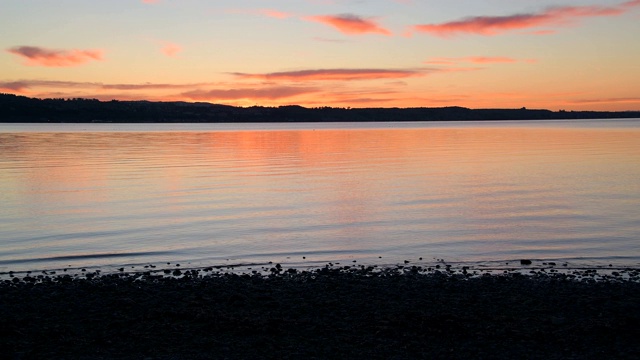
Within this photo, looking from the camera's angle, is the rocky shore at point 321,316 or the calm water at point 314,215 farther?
the calm water at point 314,215

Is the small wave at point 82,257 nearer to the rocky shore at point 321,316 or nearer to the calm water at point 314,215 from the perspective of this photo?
the calm water at point 314,215

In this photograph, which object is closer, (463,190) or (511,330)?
(511,330)

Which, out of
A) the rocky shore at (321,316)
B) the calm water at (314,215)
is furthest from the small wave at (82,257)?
the rocky shore at (321,316)

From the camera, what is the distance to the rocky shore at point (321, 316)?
8.66 meters

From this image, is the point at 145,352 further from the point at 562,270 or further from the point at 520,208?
the point at 520,208

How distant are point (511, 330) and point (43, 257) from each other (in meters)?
12.3

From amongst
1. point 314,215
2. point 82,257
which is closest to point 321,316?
point 82,257

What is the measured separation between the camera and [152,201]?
2608 centimetres

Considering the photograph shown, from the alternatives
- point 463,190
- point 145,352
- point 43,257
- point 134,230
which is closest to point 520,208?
point 463,190

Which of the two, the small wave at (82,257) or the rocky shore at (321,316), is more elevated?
the rocky shore at (321,316)

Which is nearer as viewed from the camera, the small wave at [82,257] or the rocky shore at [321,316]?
the rocky shore at [321,316]

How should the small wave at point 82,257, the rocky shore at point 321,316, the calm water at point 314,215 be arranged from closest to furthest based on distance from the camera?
the rocky shore at point 321,316 < the small wave at point 82,257 < the calm water at point 314,215

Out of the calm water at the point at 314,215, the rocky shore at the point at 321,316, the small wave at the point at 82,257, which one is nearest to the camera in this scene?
the rocky shore at the point at 321,316

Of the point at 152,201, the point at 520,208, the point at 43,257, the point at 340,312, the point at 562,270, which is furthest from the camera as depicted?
the point at 152,201
